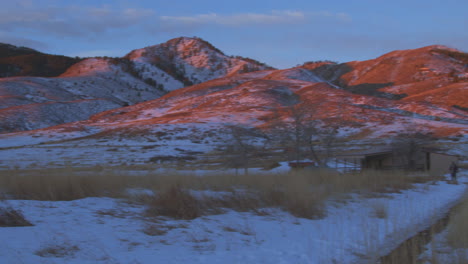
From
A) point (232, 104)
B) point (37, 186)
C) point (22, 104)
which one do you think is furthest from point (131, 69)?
point (37, 186)

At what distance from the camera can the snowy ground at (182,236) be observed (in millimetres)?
5883

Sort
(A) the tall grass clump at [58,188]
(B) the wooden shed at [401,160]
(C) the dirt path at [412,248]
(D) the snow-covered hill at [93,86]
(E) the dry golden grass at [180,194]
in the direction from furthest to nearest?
(D) the snow-covered hill at [93,86], (B) the wooden shed at [401,160], (A) the tall grass clump at [58,188], (E) the dry golden grass at [180,194], (C) the dirt path at [412,248]

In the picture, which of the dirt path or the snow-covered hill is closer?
→ the dirt path

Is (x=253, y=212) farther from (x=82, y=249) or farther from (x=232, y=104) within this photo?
(x=232, y=104)

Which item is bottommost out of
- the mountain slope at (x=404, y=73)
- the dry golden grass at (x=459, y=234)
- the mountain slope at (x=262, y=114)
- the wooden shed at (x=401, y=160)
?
the wooden shed at (x=401, y=160)

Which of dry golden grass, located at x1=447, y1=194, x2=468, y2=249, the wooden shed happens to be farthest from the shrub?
the wooden shed

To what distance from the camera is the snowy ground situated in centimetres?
588

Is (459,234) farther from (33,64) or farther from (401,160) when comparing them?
Result: (33,64)

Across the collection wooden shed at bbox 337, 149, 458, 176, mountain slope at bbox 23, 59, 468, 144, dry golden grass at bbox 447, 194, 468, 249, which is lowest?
wooden shed at bbox 337, 149, 458, 176

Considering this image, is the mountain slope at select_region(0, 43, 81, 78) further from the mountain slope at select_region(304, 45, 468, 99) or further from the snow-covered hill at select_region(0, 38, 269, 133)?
the mountain slope at select_region(304, 45, 468, 99)

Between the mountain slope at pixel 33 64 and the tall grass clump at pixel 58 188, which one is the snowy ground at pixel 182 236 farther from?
the mountain slope at pixel 33 64

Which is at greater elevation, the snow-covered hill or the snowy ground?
the snow-covered hill

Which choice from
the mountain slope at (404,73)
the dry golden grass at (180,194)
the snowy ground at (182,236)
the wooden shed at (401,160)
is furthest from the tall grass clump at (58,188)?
the mountain slope at (404,73)

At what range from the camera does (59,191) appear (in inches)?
384
